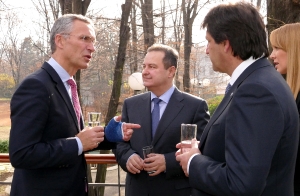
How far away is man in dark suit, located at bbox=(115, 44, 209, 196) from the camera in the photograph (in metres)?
3.15

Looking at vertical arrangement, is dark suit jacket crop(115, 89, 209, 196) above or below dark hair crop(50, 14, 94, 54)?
below

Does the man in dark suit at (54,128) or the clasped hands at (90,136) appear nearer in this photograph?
the man in dark suit at (54,128)

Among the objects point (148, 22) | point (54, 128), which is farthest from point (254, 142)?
point (148, 22)

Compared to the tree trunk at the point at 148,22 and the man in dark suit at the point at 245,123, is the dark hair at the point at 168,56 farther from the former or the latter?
the tree trunk at the point at 148,22

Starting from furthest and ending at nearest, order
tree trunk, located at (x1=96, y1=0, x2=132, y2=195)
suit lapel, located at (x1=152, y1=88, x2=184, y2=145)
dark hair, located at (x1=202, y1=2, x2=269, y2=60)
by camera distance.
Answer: tree trunk, located at (x1=96, y1=0, x2=132, y2=195) → suit lapel, located at (x1=152, y1=88, x2=184, y2=145) → dark hair, located at (x1=202, y1=2, x2=269, y2=60)

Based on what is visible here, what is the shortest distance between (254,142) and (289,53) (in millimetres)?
1398

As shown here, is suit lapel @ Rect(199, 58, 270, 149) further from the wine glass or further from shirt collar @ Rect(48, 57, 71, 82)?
shirt collar @ Rect(48, 57, 71, 82)

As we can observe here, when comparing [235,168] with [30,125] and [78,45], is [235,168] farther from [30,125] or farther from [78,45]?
[78,45]

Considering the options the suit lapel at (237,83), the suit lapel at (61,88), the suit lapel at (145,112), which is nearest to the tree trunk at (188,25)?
the suit lapel at (145,112)

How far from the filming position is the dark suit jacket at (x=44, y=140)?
2408mm

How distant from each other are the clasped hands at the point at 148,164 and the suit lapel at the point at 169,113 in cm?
25

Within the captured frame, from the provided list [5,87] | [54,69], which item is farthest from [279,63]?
[5,87]

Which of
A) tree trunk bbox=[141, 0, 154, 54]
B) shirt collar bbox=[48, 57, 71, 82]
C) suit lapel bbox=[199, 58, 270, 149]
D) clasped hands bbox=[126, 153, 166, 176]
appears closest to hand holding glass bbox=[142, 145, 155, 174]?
clasped hands bbox=[126, 153, 166, 176]

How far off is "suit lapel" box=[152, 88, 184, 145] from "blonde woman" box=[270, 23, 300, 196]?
3.15 ft
